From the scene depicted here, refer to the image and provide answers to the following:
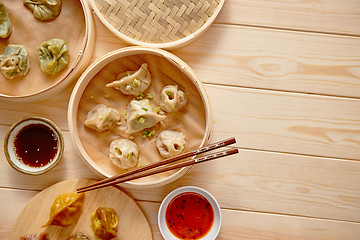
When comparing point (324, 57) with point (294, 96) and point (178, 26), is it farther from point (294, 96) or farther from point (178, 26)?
point (178, 26)

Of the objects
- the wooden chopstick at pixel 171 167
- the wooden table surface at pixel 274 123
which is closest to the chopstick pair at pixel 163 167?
the wooden chopstick at pixel 171 167

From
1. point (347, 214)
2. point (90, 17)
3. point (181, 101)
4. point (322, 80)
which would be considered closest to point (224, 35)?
point (181, 101)

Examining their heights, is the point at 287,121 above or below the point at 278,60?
below

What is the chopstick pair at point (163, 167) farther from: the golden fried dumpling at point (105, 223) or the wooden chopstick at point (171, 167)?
the golden fried dumpling at point (105, 223)

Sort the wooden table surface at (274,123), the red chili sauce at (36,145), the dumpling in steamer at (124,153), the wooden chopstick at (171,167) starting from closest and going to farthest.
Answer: the wooden chopstick at (171,167) → the dumpling in steamer at (124,153) → the red chili sauce at (36,145) → the wooden table surface at (274,123)

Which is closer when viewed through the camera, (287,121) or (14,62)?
(14,62)

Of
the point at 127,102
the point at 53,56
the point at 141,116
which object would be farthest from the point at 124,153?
the point at 53,56

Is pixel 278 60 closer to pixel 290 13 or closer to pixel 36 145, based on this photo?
pixel 290 13
